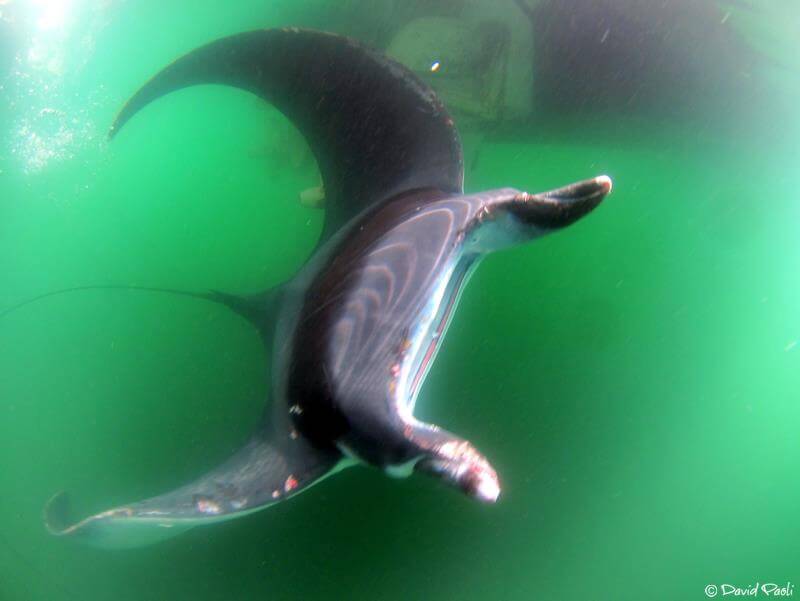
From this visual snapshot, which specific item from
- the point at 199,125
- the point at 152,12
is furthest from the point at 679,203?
the point at 152,12

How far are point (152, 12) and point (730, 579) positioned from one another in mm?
12175

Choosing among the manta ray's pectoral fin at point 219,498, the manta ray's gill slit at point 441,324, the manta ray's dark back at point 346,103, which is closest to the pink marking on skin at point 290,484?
the manta ray's pectoral fin at point 219,498

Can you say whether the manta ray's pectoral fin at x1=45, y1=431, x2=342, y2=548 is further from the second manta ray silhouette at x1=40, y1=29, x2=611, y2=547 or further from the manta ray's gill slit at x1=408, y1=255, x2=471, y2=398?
the manta ray's gill slit at x1=408, y1=255, x2=471, y2=398

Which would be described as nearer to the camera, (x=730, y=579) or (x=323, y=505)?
(x=323, y=505)

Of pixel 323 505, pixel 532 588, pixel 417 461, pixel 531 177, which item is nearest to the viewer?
pixel 417 461

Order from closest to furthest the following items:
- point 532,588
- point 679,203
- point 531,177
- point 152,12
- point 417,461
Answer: point 417,461 < point 532,588 < point 531,177 < point 679,203 < point 152,12

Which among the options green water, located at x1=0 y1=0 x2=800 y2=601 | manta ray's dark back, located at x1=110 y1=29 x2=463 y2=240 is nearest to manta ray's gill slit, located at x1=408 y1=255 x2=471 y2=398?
manta ray's dark back, located at x1=110 y1=29 x2=463 y2=240

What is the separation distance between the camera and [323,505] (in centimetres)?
371

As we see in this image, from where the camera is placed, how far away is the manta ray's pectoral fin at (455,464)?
1.04 m

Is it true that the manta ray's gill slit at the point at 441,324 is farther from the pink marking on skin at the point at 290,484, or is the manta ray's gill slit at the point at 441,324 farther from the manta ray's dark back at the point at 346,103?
the manta ray's dark back at the point at 346,103

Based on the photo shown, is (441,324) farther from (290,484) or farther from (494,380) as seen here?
(494,380)

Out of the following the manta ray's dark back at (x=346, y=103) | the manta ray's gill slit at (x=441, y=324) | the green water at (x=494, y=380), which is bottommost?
the green water at (x=494, y=380)

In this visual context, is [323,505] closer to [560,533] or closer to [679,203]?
[560,533]

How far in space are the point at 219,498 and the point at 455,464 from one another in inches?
28.8
